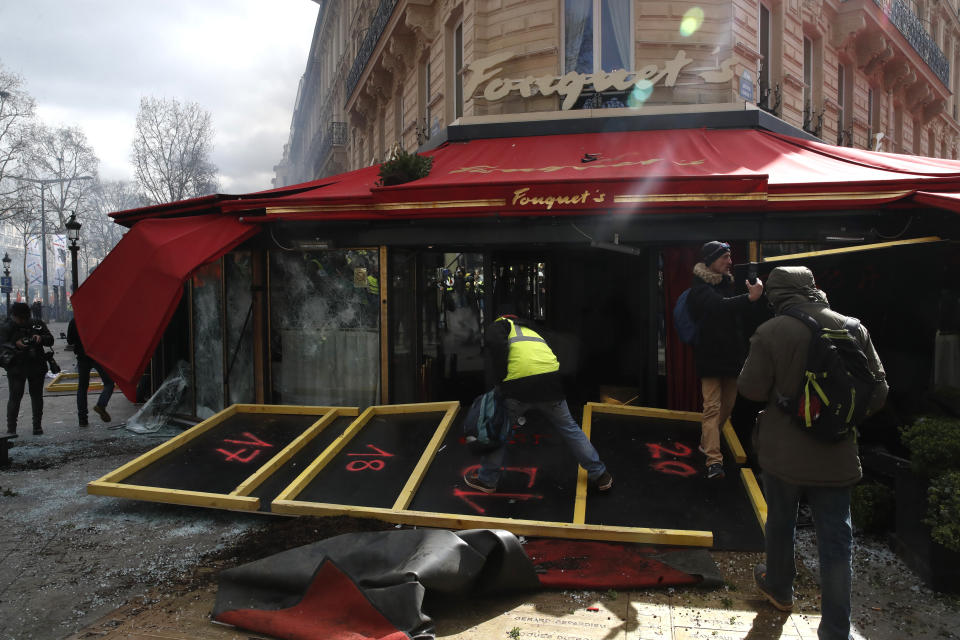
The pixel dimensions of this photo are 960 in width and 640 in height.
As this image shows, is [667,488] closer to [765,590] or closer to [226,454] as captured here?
[765,590]

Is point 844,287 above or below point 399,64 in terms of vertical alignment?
below

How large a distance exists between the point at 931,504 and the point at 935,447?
36cm

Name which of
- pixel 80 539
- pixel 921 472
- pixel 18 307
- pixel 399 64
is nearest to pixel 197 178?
pixel 399 64

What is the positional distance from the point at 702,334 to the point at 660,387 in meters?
2.37

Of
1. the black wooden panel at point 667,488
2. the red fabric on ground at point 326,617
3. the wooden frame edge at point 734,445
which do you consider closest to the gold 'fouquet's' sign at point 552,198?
the black wooden panel at point 667,488

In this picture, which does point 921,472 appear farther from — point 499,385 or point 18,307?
point 18,307

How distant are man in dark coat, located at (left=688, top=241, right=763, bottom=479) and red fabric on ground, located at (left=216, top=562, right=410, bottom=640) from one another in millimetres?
3237

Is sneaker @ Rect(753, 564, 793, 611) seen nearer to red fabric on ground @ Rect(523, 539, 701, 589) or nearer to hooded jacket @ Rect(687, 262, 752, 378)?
red fabric on ground @ Rect(523, 539, 701, 589)

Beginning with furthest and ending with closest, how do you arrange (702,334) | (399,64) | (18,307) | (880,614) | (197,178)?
1. (197,178)
2. (399,64)
3. (18,307)
4. (702,334)
5. (880,614)

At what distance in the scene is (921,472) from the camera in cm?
390

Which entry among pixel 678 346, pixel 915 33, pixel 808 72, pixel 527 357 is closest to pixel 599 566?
pixel 527 357

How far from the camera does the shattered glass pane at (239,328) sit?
7.91 m

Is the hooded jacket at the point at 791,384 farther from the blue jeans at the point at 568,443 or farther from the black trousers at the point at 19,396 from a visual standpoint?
the black trousers at the point at 19,396

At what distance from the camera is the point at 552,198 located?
640 cm
